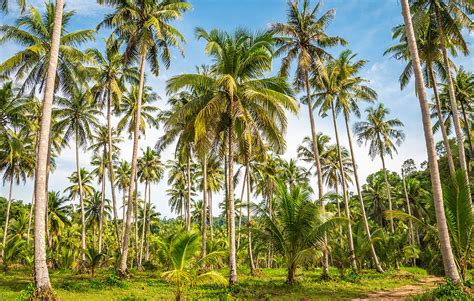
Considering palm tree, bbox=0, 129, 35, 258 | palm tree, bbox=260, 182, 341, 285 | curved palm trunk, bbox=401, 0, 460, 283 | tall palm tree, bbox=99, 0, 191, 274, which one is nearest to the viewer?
curved palm trunk, bbox=401, 0, 460, 283

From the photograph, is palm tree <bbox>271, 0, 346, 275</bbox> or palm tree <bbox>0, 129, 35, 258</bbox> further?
palm tree <bbox>0, 129, 35, 258</bbox>

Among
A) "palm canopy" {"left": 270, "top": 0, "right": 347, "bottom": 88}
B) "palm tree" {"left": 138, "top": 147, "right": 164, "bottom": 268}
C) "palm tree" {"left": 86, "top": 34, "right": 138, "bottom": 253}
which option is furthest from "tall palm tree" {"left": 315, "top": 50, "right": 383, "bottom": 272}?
"palm tree" {"left": 138, "top": 147, "right": 164, "bottom": 268}

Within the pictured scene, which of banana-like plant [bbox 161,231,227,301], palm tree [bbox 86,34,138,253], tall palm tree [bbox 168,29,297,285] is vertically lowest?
banana-like plant [bbox 161,231,227,301]

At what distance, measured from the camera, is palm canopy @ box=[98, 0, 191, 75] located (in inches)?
749

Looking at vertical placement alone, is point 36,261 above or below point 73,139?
below

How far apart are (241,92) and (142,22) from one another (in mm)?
7939

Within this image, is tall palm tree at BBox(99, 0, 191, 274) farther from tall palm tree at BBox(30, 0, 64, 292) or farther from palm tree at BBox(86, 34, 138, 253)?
tall palm tree at BBox(30, 0, 64, 292)

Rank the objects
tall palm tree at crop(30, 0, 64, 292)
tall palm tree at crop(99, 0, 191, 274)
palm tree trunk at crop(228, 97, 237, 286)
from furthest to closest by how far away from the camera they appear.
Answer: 1. tall palm tree at crop(99, 0, 191, 274)
2. palm tree trunk at crop(228, 97, 237, 286)
3. tall palm tree at crop(30, 0, 64, 292)

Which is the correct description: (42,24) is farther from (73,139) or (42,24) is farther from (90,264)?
(90,264)

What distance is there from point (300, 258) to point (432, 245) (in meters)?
27.8

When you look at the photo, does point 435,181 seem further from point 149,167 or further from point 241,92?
point 149,167

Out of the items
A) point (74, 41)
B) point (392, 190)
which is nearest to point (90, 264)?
point (74, 41)

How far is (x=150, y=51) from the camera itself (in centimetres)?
2123

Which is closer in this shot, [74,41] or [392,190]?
[74,41]
